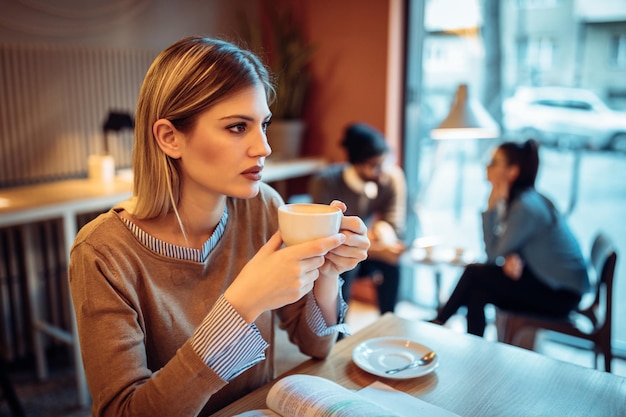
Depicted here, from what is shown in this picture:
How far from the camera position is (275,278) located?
35.2 inches

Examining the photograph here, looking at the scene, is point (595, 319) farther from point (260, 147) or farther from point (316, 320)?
point (260, 147)

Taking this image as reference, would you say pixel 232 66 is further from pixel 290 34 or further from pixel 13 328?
pixel 290 34

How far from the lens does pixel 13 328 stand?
2.78 m

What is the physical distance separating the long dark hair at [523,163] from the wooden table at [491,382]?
1.40m

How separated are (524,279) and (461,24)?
1.64 m

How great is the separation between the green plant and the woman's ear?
248 centimetres

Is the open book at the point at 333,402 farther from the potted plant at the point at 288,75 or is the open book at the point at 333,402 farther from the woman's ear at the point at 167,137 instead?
the potted plant at the point at 288,75

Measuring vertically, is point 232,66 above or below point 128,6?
below

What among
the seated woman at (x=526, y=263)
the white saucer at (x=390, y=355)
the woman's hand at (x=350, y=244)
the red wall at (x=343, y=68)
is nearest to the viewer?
the woman's hand at (x=350, y=244)

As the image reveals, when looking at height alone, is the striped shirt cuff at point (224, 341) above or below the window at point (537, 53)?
below

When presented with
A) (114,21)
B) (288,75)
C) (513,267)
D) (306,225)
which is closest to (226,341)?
(306,225)

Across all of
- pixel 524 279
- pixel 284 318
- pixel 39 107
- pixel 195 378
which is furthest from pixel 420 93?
pixel 195 378

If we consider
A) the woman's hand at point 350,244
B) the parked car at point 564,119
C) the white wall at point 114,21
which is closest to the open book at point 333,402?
the woman's hand at point 350,244

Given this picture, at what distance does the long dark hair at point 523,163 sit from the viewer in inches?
98.2
